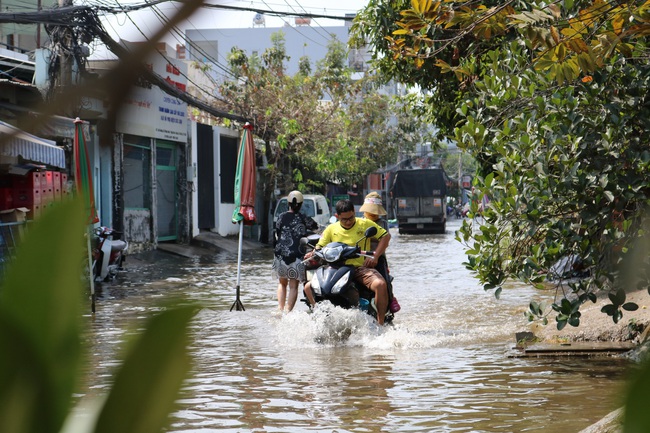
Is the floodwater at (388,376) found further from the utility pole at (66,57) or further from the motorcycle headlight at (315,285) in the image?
the utility pole at (66,57)

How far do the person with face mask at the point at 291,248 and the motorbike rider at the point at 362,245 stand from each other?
1.38 metres

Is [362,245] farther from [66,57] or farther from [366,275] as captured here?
[66,57]

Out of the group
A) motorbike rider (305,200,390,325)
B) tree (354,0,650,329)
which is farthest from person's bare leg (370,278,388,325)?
tree (354,0,650,329)

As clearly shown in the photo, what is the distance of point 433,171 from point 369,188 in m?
24.2

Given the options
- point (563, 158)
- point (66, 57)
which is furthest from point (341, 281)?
point (66, 57)

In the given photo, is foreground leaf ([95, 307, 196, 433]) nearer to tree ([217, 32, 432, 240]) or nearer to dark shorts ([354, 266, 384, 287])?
dark shorts ([354, 266, 384, 287])

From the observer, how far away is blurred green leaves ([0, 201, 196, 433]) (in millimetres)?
449

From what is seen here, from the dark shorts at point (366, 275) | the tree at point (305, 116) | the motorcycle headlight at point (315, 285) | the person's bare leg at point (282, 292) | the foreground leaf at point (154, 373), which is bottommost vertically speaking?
the person's bare leg at point (282, 292)

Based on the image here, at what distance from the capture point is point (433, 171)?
37812 mm

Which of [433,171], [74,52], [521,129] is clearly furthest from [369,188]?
[74,52]

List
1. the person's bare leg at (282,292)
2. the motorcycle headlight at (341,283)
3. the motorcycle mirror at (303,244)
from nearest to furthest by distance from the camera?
the motorcycle headlight at (341,283) < the motorcycle mirror at (303,244) < the person's bare leg at (282,292)

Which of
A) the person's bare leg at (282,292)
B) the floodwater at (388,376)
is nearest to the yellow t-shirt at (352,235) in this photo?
the floodwater at (388,376)

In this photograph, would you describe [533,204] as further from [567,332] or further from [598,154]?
[567,332]

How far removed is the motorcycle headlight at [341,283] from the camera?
27.4 ft
